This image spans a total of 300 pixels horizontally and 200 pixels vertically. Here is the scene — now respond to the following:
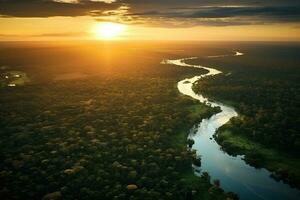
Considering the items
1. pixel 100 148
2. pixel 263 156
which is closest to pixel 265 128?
pixel 263 156

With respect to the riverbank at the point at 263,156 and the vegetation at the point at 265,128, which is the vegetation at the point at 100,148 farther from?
the vegetation at the point at 265,128

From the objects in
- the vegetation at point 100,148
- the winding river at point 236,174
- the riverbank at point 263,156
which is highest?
the vegetation at point 100,148

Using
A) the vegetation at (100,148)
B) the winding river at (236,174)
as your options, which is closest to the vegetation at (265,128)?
the winding river at (236,174)

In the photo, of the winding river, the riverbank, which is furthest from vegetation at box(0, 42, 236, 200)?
the riverbank

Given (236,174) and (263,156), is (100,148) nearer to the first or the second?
(236,174)

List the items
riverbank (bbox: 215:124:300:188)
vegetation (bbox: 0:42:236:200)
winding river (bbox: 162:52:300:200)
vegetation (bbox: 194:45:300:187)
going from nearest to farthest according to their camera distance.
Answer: vegetation (bbox: 0:42:236:200), winding river (bbox: 162:52:300:200), riverbank (bbox: 215:124:300:188), vegetation (bbox: 194:45:300:187)

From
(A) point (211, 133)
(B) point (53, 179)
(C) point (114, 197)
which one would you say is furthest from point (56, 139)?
(A) point (211, 133)

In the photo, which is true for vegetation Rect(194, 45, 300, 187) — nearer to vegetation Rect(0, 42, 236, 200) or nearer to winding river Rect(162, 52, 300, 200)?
winding river Rect(162, 52, 300, 200)

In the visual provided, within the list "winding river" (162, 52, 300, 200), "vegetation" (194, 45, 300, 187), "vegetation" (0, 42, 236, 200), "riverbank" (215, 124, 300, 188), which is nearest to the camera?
"vegetation" (0, 42, 236, 200)

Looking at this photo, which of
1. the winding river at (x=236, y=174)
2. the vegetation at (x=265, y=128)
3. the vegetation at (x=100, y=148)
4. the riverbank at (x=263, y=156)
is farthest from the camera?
the vegetation at (x=265, y=128)

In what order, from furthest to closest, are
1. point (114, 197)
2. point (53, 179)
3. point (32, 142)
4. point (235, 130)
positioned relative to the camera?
point (235, 130) < point (32, 142) < point (53, 179) < point (114, 197)

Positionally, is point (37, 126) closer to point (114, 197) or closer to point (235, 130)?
point (114, 197)
